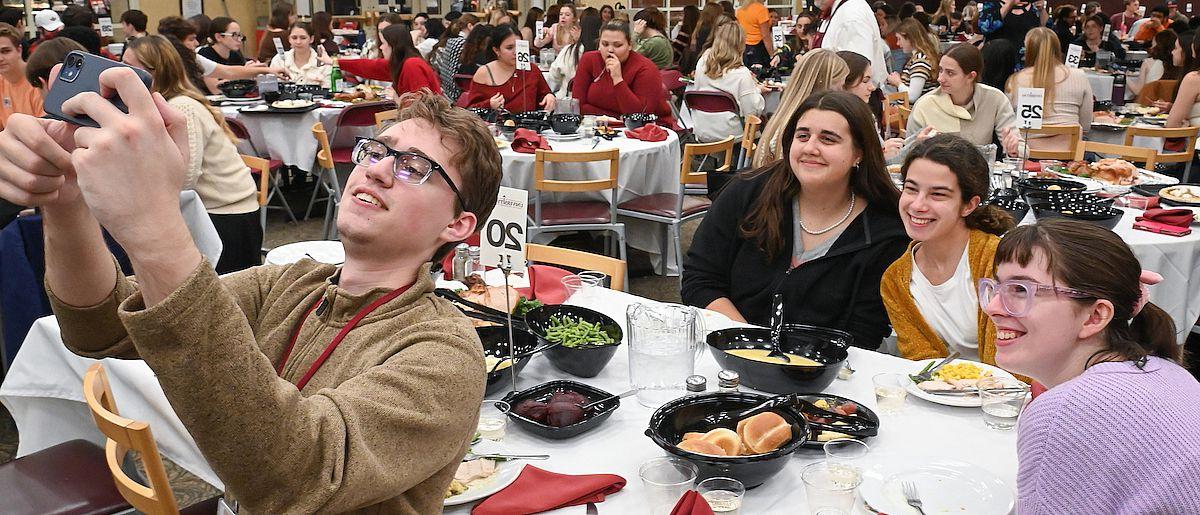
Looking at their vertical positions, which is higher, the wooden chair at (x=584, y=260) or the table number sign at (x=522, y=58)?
the table number sign at (x=522, y=58)

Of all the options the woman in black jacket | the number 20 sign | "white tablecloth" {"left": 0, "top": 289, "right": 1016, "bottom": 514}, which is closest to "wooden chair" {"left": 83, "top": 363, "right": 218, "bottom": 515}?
"white tablecloth" {"left": 0, "top": 289, "right": 1016, "bottom": 514}

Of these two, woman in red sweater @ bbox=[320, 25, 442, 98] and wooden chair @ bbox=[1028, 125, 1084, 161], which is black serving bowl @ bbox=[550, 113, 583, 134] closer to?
woman in red sweater @ bbox=[320, 25, 442, 98]

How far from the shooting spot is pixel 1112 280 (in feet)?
5.79

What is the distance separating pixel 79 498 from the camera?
242cm

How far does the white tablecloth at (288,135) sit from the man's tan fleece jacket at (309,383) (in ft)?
18.1

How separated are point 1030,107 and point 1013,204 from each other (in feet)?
2.92

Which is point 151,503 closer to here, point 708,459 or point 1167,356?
point 708,459

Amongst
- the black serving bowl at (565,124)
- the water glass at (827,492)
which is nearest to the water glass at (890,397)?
the water glass at (827,492)

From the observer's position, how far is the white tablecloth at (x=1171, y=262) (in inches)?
145

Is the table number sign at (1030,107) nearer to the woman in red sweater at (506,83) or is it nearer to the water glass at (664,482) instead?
the woman in red sweater at (506,83)

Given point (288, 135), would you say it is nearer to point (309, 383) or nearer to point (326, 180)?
point (326, 180)

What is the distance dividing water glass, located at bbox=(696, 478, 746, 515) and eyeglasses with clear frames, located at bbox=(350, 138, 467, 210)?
65cm

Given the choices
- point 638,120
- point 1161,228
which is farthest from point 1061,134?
point 638,120

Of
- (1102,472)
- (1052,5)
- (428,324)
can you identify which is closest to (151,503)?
(428,324)
